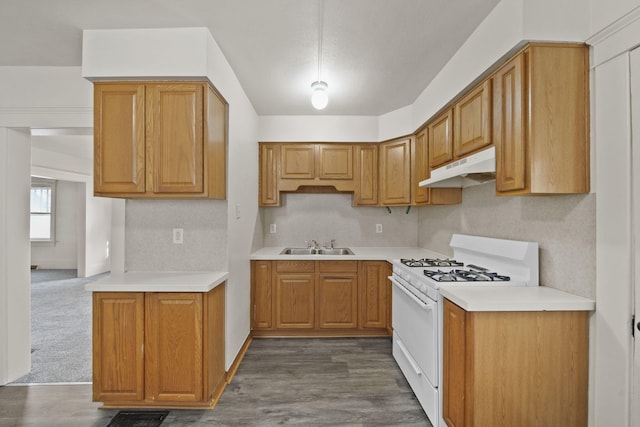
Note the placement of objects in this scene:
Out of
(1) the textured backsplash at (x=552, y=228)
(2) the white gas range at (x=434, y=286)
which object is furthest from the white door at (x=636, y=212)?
(2) the white gas range at (x=434, y=286)

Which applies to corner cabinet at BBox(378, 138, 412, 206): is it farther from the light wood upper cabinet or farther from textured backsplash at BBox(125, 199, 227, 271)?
textured backsplash at BBox(125, 199, 227, 271)

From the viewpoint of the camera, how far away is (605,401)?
4.83 ft

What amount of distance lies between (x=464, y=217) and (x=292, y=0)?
2210mm

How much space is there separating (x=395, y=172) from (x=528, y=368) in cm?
243

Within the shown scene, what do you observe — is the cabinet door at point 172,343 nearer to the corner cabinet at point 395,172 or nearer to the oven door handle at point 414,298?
the oven door handle at point 414,298

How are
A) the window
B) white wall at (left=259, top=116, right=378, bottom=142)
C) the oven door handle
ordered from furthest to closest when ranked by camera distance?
the window < white wall at (left=259, top=116, right=378, bottom=142) < the oven door handle

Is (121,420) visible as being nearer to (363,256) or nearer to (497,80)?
(363,256)

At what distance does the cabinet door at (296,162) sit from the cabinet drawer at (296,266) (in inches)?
40.6

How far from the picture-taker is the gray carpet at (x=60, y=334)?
265 cm

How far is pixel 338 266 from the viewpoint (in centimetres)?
346

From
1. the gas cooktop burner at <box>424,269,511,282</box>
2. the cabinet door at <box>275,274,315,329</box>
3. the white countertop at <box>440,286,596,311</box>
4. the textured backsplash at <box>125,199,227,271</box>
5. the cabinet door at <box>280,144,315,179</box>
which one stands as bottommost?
the cabinet door at <box>275,274,315,329</box>

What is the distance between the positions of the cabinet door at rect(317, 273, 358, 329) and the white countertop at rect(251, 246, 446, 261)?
0.21 m

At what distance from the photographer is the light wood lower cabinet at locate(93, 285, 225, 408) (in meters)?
2.06

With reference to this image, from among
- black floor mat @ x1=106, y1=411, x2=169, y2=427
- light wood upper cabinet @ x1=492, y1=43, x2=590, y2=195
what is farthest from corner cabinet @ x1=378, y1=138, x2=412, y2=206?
black floor mat @ x1=106, y1=411, x2=169, y2=427
